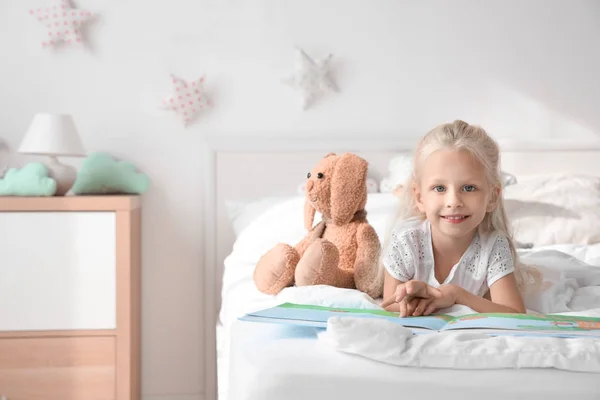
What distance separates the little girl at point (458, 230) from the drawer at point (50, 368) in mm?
1232

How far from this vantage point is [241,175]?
9.09ft

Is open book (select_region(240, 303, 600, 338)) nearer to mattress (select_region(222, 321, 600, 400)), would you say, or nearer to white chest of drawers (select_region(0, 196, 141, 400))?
mattress (select_region(222, 321, 600, 400))

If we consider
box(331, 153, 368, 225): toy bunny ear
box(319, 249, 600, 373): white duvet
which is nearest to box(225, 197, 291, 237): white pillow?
box(331, 153, 368, 225): toy bunny ear

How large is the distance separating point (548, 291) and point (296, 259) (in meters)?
0.53

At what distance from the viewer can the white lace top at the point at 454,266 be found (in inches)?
59.2

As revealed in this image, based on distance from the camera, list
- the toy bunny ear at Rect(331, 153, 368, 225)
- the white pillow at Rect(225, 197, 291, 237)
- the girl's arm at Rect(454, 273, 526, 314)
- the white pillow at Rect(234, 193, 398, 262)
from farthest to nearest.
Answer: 1. the white pillow at Rect(225, 197, 291, 237)
2. the white pillow at Rect(234, 193, 398, 262)
3. the toy bunny ear at Rect(331, 153, 368, 225)
4. the girl's arm at Rect(454, 273, 526, 314)

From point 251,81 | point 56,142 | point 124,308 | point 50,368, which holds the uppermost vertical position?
→ point 251,81

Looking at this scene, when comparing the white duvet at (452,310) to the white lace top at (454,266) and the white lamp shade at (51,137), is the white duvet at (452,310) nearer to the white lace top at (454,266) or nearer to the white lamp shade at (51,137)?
the white lace top at (454,266)

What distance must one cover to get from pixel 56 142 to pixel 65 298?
1.66 ft

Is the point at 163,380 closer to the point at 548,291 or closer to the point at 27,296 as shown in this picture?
the point at 27,296

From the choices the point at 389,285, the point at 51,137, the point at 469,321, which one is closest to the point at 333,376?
the point at 469,321

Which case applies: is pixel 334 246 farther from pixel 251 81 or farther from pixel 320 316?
pixel 251 81

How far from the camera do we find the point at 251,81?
9.21ft

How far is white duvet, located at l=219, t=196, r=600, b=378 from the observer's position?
958mm
